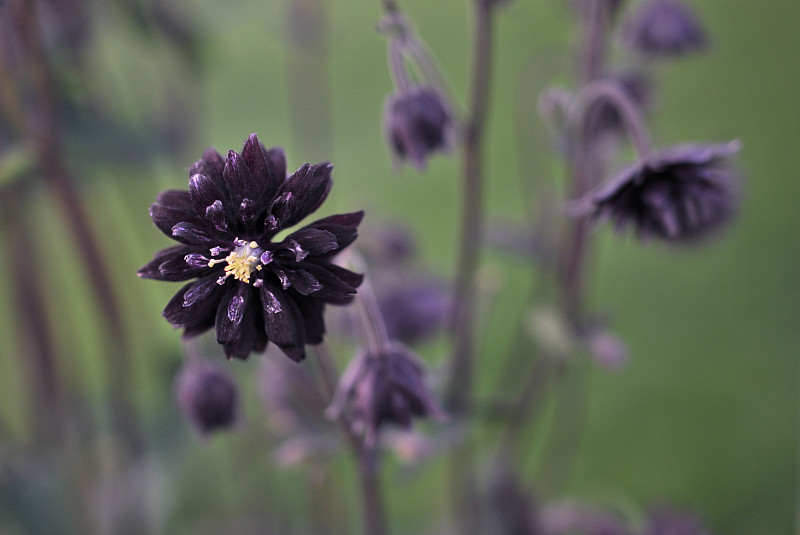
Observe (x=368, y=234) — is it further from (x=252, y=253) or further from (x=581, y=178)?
(x=252, y=253)

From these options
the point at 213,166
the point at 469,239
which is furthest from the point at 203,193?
the point at 469,239

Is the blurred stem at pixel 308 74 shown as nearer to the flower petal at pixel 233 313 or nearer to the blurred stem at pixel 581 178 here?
the blurred stem at pixel 581 178

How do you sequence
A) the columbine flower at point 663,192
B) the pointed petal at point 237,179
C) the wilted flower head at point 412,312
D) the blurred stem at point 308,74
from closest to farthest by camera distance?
the pointed petal at point 237,179
the columbine flower at point 663,192
the wilted flower head at point 412,312
the blurred stem at point 308,74

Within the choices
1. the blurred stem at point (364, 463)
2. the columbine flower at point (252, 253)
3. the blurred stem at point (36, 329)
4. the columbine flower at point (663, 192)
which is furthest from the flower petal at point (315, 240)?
the blurred stem at point (36, 329)

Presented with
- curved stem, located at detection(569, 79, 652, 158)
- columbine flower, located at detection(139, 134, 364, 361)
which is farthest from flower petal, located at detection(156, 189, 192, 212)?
curved stem, located at detection(569, 79, 652, 158)

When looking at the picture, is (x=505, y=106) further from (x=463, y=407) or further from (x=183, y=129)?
(x=463, y=407)

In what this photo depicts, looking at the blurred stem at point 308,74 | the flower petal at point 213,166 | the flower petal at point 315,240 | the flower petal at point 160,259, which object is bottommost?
the flower petal at point 315,240

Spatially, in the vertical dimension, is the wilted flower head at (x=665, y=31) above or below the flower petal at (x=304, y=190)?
Answer: above

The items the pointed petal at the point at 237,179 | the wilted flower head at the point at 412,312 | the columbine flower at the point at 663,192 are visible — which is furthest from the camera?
the wilted flower head at the point at 412,312
